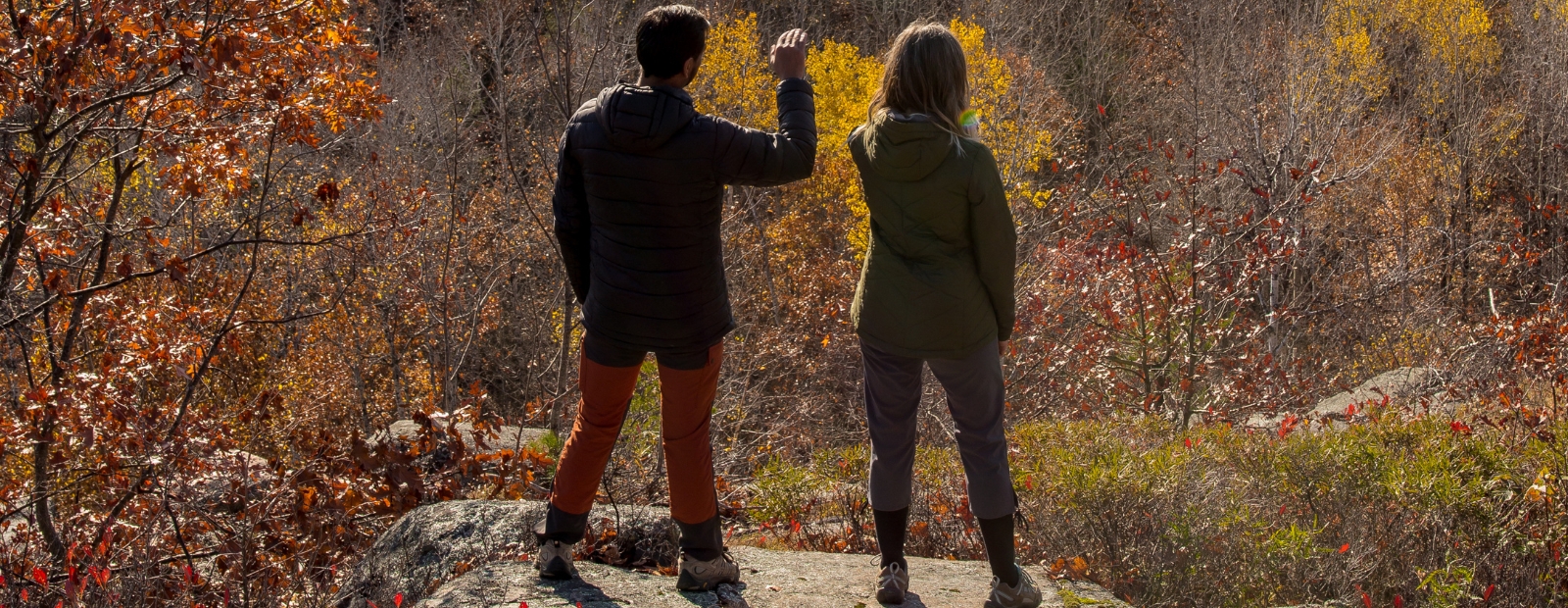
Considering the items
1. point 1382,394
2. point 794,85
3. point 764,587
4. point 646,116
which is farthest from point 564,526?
point 1382,394

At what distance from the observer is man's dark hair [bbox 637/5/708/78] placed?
124 inches

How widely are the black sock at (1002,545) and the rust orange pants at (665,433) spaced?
0.82m

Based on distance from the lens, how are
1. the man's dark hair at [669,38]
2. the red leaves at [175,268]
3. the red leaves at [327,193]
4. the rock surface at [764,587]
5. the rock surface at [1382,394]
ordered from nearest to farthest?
1. the man's dark hair at [669,38]
2. the rock surface at [764,587]
3. the red leaves at [175,268]
4. the red leaves at [327,193]
5. the rock surface at [1382,394]

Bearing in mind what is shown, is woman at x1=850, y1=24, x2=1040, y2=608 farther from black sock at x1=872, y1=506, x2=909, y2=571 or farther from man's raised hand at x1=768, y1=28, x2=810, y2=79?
man's raised hand at x1=768, y1=28, x2=810, y2=79

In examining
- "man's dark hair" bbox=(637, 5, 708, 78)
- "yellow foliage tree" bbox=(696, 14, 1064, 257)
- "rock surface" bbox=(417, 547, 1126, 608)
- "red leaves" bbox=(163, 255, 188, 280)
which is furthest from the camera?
"yellow foliage tree" bbox=(696, 14, 1064, 257)

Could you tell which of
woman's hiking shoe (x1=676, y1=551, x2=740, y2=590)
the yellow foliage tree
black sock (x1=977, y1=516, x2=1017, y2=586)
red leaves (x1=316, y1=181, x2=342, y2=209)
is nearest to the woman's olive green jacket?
black sock (x1=977, y1=516, x2=1017, y2=586)

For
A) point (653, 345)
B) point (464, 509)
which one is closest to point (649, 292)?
point (653, 345)

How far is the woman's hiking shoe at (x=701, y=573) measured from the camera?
11.6 ft

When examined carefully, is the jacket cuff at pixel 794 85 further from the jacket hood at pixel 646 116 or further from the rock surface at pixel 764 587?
the rock surface at pixel 764 587

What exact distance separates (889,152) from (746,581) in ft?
4.78

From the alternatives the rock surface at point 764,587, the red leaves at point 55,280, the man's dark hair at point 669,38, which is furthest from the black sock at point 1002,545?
the red leaves at point 55,280

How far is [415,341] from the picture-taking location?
14.5m

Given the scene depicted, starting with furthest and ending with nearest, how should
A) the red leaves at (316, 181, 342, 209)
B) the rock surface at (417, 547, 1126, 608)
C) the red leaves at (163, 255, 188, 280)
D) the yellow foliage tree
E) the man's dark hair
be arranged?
the yellow foliage tree → the red leaves at (316, 181, 342, 209) → the red leaves at (163, 255, 188, 280) → the rock surface at (417, 547, 1126, 608) → the man's dark hair

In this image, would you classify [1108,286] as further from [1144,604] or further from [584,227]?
[584,227]
